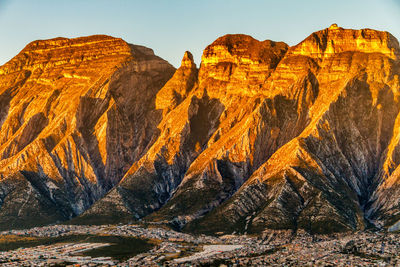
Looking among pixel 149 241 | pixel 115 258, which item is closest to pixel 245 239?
pixel 149 241

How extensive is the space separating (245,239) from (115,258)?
115 ft

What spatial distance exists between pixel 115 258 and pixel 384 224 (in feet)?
209

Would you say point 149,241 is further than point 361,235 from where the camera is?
Yes

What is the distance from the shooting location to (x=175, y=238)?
652 ft

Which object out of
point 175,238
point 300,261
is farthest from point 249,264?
point 175,238

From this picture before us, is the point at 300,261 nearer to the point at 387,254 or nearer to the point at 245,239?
the point at 387,254

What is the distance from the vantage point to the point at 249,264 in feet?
527

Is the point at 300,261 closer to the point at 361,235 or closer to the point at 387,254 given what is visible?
the point at 387,254

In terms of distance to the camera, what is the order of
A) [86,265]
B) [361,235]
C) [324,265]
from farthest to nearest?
1. [361,235]
2. [86,265]
3. [324,265]

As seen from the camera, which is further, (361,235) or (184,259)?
(361,235)

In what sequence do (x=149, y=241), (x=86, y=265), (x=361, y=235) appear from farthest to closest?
1. (x=149, y=241)
2. (x=361, y=235)
3. (x=86, y=265)

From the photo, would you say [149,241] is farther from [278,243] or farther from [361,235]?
[361,235]

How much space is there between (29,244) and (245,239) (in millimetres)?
51219

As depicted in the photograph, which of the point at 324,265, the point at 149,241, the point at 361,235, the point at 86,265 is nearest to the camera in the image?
the point at 324,265
